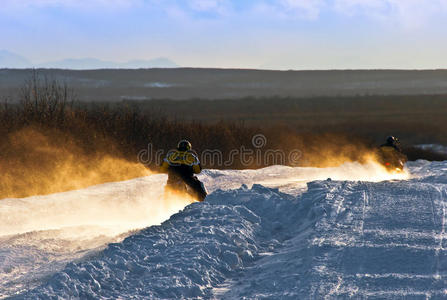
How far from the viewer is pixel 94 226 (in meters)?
13.1

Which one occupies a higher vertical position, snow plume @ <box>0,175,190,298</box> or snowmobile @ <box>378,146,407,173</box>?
snowmobile @ <box>378,146,407,173</box>

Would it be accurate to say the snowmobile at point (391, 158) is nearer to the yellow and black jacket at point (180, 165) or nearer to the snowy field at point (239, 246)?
the snowy field at point (239, 246)

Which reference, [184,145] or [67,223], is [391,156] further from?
[67,223]

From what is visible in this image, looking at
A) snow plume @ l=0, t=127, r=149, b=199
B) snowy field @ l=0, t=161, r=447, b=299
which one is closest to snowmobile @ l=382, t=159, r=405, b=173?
snowy field @ l=0, t=161, r=447, b=299

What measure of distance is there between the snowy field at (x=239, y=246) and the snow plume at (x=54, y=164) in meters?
3.55

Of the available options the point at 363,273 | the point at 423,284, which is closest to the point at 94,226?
the point at 363,273

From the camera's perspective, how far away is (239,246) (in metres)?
10.4

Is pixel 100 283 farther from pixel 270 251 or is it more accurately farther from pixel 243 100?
pixel 243 100

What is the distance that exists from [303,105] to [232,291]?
6612cm

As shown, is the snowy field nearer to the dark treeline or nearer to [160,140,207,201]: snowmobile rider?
[160,140,207,201]: snowmobile rider

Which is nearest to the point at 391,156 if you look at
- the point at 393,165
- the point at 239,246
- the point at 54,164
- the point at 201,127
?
the point at 393,165

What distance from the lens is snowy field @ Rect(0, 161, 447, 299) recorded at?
27.0ft

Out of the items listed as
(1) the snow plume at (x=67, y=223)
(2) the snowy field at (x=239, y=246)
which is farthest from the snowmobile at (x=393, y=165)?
(1) the snow plume at (x=67, y=223)

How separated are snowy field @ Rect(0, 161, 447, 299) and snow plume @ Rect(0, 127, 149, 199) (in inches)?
140
